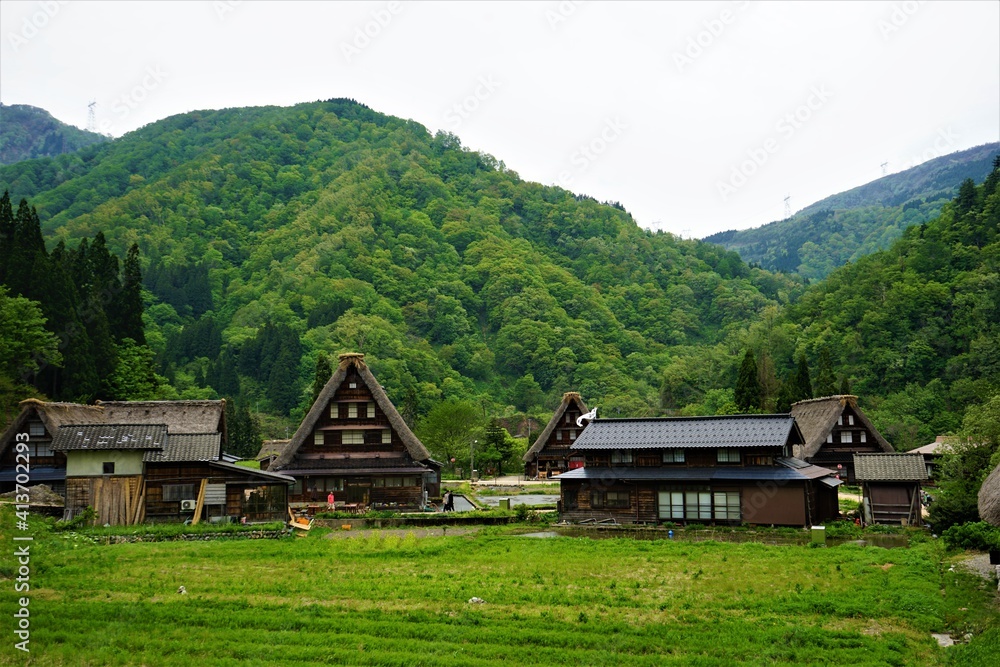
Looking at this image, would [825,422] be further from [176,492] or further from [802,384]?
[176,492]

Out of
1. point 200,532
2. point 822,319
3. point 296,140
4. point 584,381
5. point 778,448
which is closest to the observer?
point 200,532

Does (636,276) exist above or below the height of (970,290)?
above

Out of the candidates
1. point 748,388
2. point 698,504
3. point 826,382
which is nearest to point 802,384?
point 826,382

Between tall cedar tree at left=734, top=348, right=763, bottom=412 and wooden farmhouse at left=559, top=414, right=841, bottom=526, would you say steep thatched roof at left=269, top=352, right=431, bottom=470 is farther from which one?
tall cedar tree at left=734, top=348, right=763, bottom=412

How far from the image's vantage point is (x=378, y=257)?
124 m

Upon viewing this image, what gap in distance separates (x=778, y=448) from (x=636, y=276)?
4146 inches

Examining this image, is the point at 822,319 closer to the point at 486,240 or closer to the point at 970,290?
the point at 970,290

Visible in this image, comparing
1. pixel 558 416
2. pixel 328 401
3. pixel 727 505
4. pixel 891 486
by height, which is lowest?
pixel 727 505

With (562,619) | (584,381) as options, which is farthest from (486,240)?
(562,619)

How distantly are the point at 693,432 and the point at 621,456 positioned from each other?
3410 mm

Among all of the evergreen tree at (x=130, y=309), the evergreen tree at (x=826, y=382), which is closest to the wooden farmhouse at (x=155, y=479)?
the evergreen tree at (x=130, y=309)

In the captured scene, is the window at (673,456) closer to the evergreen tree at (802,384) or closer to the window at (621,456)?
the window at (621,456)

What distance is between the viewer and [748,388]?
61250mm

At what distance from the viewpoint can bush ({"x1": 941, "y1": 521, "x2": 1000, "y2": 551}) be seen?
23.5 metres
